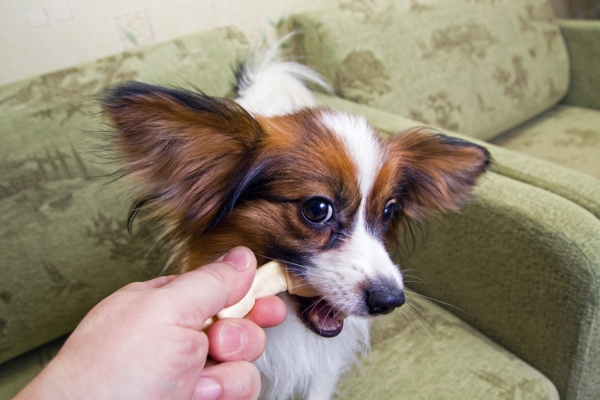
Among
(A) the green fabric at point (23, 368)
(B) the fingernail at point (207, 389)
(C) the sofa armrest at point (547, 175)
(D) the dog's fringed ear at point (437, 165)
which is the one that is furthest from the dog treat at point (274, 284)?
(A) the green fabric at point (23, 368)

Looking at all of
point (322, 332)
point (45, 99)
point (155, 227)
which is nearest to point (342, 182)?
point (322, 332)

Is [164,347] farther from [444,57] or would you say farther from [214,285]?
[444,57]

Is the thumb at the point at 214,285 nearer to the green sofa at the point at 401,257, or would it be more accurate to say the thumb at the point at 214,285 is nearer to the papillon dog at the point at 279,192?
the papillon dog at the point at 279,192

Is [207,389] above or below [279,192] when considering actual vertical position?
below

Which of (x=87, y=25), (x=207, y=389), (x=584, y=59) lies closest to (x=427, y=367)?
(x=207, y=389)

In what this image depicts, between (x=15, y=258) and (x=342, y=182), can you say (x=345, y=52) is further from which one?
(x=15, y=258)

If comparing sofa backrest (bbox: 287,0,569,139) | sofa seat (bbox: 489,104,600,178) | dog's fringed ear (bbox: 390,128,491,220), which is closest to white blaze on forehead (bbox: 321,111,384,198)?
dog's fringed ear (bbox: 390,128,491,220)
